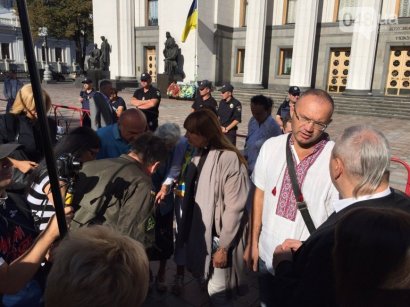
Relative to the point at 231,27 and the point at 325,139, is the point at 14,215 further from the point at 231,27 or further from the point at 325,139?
the point at 231,27

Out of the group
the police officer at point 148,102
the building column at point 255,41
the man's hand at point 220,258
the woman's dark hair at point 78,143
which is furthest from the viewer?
the building column at point 255,41

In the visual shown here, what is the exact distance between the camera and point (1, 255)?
1.51 metres

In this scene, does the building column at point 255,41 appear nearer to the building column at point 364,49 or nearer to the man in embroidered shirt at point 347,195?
the building column at point 364,49

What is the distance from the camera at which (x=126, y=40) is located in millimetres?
25234

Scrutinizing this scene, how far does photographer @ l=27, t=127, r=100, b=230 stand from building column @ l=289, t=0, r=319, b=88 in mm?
19742

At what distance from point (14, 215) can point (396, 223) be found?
171cm

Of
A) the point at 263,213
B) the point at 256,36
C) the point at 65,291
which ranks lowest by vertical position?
the point at 263,213

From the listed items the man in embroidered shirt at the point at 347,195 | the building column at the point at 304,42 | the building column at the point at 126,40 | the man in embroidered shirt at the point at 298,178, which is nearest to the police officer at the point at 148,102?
the man in embroidered shirt at the point at 298,178

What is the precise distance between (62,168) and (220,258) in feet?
4.58

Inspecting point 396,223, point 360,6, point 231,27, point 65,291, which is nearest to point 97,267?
point 65,291

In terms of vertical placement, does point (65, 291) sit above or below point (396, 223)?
below

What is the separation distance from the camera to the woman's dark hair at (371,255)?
974 millimetres

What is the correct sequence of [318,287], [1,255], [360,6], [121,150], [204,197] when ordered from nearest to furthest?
[318,287] → [1,255] → [204,197] → [121,150] → [360,6]

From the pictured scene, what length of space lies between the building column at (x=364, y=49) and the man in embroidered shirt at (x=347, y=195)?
18.6 m
